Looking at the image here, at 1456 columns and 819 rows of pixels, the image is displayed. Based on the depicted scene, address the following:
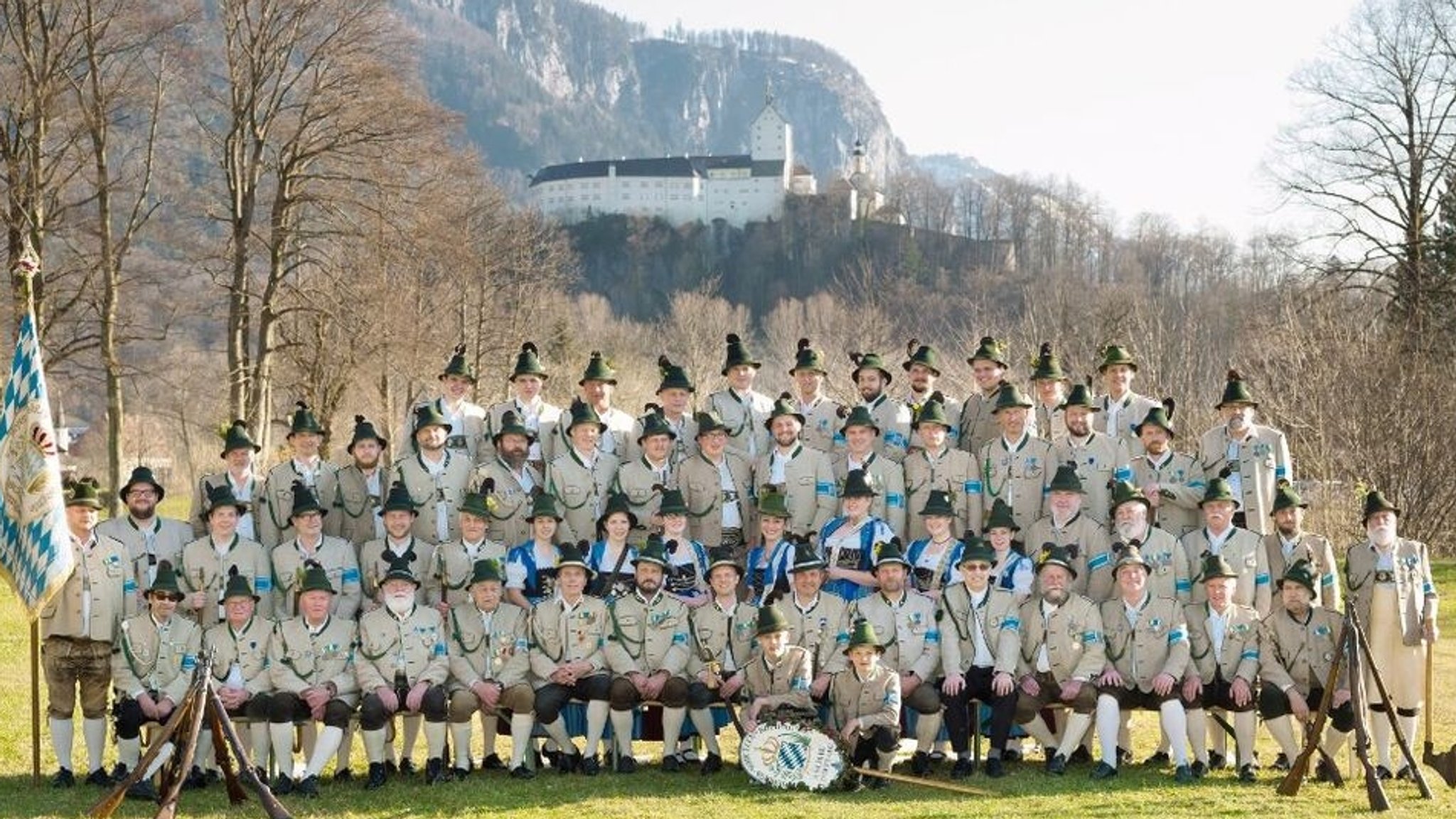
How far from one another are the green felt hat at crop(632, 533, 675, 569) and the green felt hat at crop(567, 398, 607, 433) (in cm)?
130

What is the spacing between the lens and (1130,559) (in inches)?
411

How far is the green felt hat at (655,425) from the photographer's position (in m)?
11.8

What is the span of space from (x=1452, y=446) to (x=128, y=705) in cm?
2713

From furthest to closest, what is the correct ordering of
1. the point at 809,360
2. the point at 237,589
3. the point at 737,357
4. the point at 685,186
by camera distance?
the point at 685,186, the point at 737,357, the point at 809,360, the point at 237,589

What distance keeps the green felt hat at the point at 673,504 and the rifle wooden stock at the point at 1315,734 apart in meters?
4.59

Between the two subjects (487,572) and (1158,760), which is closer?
(487,572)

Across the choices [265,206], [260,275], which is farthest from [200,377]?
[265,206]

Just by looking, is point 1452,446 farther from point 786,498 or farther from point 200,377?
point 200,377

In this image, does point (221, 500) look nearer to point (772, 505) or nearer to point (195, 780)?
point (195, 780)

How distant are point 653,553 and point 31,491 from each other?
14.2 feet

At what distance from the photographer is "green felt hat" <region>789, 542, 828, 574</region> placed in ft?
34.6

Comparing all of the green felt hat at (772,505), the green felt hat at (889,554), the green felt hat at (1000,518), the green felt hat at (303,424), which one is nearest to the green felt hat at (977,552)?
the green felt hat at (1000,518)

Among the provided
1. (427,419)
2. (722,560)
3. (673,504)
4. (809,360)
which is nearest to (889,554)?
(722,560)

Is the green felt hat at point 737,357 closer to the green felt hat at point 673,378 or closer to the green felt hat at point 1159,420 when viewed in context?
the green felt hat at point 673,378
